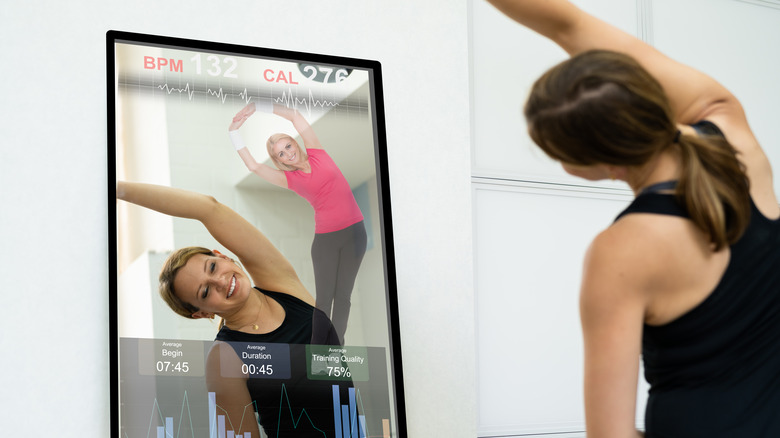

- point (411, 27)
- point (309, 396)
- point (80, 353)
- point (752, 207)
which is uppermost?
point (411, 27)

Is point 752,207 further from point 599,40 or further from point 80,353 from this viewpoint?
point 80,353

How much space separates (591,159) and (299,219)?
138 centimetres

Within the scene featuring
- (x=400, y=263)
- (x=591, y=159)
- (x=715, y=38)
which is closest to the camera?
(x=591, y=159)

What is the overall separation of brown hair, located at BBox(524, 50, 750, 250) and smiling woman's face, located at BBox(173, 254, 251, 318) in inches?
52.3

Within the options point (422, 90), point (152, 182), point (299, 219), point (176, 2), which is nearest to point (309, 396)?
point (299, 219)

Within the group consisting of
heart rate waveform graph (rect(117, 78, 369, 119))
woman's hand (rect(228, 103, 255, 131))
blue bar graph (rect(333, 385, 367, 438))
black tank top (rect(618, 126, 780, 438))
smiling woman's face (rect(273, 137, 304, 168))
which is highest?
heart rate waveform graph (rect(117, 78, 369, 119))

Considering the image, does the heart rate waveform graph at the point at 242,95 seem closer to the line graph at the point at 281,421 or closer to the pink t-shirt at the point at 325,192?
the pink t-shirt at the point at 325,192

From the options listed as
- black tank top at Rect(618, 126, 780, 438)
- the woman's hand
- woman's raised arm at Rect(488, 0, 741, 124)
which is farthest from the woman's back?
the woman's hand

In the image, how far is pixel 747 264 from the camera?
3.51ft

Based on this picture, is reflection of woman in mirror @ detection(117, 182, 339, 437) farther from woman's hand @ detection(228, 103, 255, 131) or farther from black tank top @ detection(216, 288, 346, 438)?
woman's hand @ detection(228, 103, 255, 131)

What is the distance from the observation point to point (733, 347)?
1.07 meters

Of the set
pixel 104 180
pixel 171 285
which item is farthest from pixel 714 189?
pixel 104 180

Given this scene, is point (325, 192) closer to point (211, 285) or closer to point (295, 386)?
point (211, 285)

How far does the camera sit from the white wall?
6.78 ft
